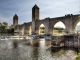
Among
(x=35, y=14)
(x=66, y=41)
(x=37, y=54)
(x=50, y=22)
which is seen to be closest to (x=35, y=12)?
(x=35, y=14)

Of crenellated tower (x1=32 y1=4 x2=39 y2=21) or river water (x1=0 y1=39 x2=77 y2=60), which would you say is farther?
crenellated tower (x1=32 y1=4 x2=39 y2=21)

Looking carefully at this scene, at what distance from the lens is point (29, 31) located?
80000 mm

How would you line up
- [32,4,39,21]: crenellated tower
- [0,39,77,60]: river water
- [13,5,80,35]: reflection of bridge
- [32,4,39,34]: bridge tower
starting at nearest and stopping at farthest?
1. [0,39,77,60]: river water
2. [13,5,80,35]: reflection of bridge
3. [32,4,39,34]: bridge tower
4. [32,4,39,21]: crenellated tower

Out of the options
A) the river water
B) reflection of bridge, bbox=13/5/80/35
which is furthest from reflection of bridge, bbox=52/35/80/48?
reflection of bridge, bbox=13/5/80/35

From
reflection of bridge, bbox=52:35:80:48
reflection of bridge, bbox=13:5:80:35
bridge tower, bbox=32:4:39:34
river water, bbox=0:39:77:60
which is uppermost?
bridge tower, bbox=32:4:39:34

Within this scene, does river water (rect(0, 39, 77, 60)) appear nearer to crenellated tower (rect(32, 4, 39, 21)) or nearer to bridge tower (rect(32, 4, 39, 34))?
bridge tower (rect(32, 4, 39, 34))

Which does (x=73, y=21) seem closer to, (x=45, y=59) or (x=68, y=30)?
(x=68, y=30)

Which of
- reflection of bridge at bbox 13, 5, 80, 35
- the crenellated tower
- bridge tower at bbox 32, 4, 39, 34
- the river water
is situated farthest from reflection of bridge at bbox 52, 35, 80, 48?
the crenellated tower

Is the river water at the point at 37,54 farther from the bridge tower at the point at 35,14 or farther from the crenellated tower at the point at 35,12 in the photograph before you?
the crenellated tower at the point at 35,12

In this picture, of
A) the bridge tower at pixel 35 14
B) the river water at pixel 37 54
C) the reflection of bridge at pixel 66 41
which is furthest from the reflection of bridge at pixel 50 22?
the river water at pixel 37 54

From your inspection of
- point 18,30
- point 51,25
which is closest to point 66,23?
point 51,25

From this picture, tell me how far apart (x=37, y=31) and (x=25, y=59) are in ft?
157

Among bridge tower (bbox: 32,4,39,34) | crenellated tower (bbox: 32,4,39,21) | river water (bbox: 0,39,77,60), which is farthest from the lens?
crenellated tower (bbox: 32,4,39,21)

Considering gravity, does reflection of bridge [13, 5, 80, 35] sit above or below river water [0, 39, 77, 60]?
above
